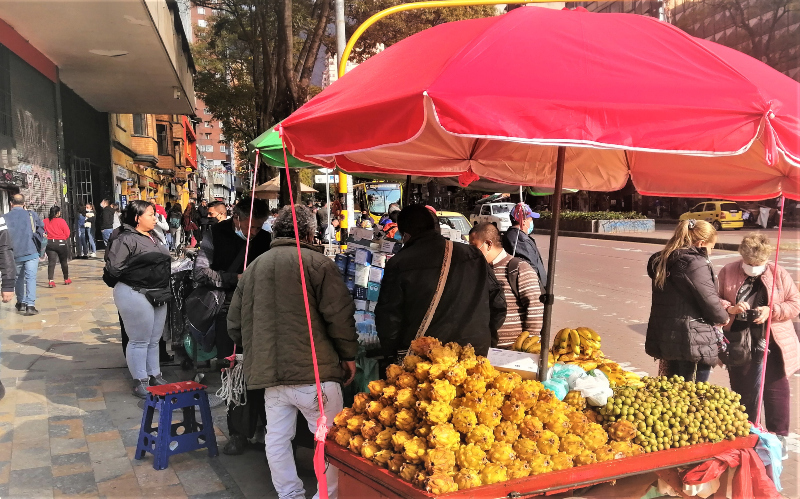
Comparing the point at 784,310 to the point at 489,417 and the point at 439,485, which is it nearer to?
the point at 489,417

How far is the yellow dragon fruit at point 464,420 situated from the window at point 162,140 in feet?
150

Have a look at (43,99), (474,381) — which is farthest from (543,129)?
(43,99)

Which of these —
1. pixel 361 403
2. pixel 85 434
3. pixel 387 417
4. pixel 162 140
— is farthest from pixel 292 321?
pixel 162 140

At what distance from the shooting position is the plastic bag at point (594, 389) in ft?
11.6

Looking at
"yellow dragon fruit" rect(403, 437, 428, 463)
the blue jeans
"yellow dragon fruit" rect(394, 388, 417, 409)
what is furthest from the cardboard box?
the blue jeans

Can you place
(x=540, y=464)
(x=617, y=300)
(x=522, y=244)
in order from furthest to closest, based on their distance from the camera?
(x=617, y=300) < (x=522, y=244) < (x=540, y=464)

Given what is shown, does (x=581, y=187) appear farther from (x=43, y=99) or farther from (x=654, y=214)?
(x=654, y=214)

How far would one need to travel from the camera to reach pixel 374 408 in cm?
332

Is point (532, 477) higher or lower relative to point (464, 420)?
lower

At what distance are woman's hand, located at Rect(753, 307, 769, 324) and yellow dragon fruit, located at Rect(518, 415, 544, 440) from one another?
2.49m

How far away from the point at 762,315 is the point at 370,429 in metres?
3.26

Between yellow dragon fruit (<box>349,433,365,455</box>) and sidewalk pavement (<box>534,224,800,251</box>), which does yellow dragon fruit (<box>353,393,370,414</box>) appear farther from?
sidewalk pavement (<box>534,224,800,251</box>)

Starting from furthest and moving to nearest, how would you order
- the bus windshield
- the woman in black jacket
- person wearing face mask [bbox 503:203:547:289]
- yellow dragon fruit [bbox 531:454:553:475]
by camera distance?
the bus windshield, person wearing face mask [bbox 503:203:547:289], the woman in black jacket, yellow dragon fruit [bbox 531:454:553:475]

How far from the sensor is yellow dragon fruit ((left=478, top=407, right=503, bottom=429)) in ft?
10.1
